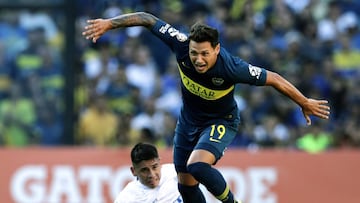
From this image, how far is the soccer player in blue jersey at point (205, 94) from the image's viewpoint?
397 inches

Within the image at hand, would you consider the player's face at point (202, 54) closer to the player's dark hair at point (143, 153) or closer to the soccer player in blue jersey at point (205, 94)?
the soccer player in blue jersey at point (205, 94)

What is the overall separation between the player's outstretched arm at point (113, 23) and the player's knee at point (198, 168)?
132 cm

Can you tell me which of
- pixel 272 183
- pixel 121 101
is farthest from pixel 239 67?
pixel 121 101

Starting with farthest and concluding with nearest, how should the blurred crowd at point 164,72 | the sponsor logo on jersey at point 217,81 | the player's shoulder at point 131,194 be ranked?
the blurred crowd at point 164,72 < the player's shoulder at point 131,194 < the sponsor logo on jersey at point 217,81

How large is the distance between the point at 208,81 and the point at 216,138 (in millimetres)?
541

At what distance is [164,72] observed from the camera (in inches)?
664

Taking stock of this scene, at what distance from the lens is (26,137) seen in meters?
15.5

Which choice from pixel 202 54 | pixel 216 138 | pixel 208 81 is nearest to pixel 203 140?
pixel 216 138

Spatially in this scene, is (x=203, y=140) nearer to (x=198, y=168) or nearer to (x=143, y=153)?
(x=198, y=168)

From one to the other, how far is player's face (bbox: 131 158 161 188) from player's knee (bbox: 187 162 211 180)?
1.68 feet

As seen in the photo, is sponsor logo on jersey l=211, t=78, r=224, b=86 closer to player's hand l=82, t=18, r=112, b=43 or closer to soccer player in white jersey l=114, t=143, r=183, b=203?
soccer player in white jersey l=114, t=143, r=183, b=203

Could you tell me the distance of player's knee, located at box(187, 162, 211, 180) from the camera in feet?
33.2

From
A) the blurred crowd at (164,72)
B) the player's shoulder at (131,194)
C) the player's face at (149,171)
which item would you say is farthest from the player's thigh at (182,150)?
the blurred crowd at (164,72)

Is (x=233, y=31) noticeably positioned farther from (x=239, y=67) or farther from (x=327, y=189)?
(x=239, y=67)
